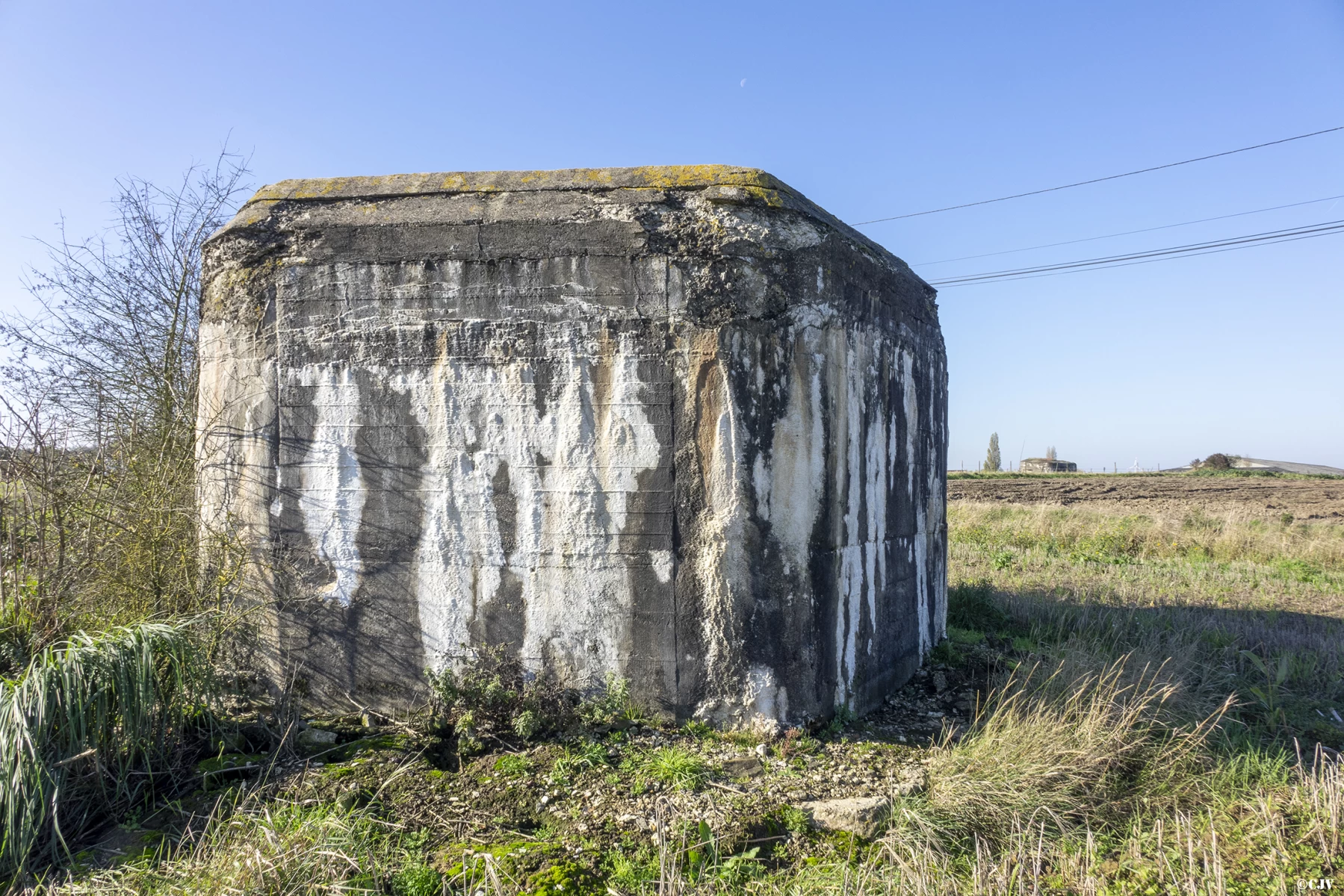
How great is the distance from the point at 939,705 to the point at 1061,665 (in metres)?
0.76

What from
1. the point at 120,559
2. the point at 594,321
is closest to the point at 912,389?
the point at 594,321

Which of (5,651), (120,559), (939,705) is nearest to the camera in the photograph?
(5,651)

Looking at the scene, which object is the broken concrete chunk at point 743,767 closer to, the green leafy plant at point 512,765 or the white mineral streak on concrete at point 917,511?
the green leafy plant at point 512,765

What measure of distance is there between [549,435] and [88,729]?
232 cm

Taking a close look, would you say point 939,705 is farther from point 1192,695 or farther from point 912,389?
point 912,389

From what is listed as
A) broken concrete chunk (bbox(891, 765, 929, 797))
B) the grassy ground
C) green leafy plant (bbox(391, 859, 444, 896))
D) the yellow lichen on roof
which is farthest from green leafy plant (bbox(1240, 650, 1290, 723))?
green leafy plant (bbox(391, 859, 444, 896))

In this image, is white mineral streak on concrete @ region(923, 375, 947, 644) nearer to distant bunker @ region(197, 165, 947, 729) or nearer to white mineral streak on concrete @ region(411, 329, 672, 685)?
distant bunker @ region(197, 165, 947, 729)

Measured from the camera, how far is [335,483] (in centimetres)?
424

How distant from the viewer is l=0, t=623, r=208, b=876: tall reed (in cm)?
313

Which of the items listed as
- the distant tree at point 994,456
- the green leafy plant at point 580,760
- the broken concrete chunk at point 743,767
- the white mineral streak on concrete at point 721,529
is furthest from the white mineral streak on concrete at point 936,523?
the distant tree at point 994,456

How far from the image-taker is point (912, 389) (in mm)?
5453

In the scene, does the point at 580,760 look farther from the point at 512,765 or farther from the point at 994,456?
the point at 994,456

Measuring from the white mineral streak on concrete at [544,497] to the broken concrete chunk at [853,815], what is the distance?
118 cm

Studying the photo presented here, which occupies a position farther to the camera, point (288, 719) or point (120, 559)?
point (120, 559)
